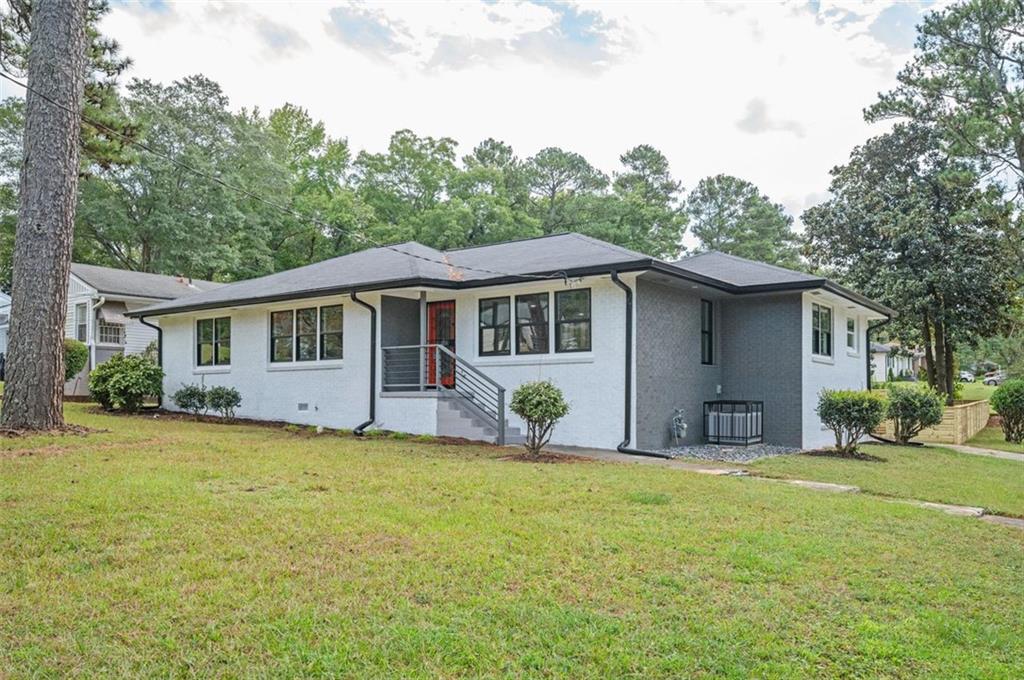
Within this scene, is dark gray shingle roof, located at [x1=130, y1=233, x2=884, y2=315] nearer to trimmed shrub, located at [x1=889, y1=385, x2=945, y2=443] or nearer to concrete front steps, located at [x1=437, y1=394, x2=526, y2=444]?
concrete front steps, located at [x1=437, y1=394, x2=526, y2=444]

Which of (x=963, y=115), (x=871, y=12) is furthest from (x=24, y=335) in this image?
(x=963, y=115)

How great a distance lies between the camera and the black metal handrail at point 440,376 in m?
13.3

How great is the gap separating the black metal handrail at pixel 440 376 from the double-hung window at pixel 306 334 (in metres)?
1.58

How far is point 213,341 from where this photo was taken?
17938 millimetres

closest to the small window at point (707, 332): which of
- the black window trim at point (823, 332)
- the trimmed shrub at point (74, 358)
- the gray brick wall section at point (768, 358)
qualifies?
the gray brick wall section at point (768, 358)

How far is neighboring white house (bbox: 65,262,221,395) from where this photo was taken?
76.2 feet

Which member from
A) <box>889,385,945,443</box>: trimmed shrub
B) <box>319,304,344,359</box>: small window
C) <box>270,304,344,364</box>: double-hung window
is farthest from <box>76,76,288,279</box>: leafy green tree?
<box>889,385,945,443</box>: trimmed shrub

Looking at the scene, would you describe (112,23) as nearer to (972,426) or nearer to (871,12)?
(871,12)

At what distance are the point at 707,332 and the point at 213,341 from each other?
11.8 m

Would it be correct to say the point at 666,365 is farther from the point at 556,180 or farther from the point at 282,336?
the point at 556,180

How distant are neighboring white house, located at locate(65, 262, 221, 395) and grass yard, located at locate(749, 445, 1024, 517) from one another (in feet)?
67.1

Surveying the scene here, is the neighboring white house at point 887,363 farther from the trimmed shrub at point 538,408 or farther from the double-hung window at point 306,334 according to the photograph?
the trimmed shrub at point 538,408

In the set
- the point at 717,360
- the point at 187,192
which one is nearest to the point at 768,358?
the point at 717,360

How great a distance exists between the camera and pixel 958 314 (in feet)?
78.1
